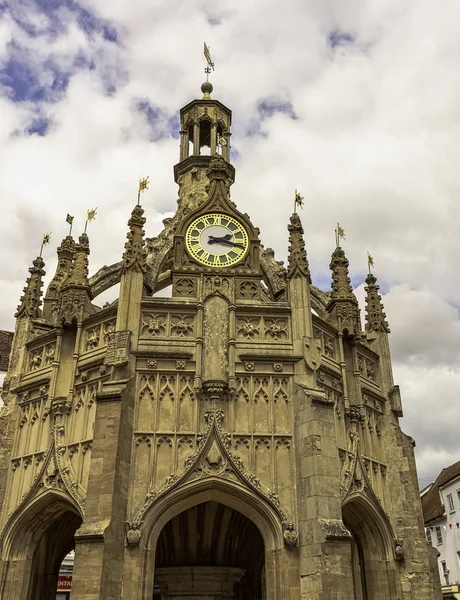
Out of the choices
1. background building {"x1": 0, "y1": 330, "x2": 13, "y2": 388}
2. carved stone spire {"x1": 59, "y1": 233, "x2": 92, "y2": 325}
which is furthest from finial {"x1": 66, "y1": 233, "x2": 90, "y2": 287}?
background building {"x1": 0, "y1": 330, "x2": 13, "y2": 388}

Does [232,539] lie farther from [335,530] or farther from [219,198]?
[219,198]

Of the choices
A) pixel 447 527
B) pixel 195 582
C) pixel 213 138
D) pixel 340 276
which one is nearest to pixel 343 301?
pixel 340 276

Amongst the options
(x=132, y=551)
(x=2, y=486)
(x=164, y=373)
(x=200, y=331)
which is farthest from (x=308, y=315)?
(x=2, y=486)

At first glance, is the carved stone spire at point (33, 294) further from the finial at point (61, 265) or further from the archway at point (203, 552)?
the archway at point (203, 552)

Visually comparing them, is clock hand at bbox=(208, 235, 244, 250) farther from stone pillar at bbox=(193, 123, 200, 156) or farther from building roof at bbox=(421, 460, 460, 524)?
building roof at bbox=(421, 460, 460, 524)

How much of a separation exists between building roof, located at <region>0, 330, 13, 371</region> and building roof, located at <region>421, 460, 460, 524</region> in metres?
30.2

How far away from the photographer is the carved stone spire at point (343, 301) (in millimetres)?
20594

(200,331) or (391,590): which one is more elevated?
(200,331)

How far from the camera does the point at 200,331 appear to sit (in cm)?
1856

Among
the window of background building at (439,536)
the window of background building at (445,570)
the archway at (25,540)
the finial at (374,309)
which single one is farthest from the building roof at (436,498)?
the archway at (25,540)

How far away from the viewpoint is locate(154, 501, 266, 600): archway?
21500 millimetres

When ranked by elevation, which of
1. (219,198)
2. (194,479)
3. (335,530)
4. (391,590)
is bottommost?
(391,590)

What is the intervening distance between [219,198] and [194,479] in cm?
1032

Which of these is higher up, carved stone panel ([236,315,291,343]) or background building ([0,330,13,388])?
background building ([0,330,13,388])
